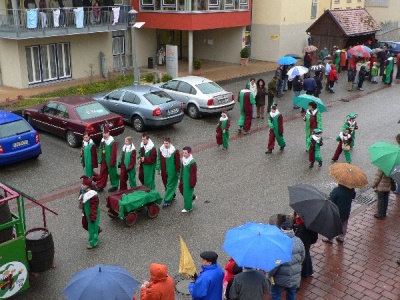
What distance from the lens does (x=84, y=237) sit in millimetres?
9617

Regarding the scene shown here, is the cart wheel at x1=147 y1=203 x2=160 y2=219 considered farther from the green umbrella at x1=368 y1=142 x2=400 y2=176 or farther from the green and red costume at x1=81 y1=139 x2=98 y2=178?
the green umbrella at x1=368 y1=142 x2=400 y2=176

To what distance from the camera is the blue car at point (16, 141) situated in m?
12.9

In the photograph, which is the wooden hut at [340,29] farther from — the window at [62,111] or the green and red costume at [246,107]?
the window at [62,111]

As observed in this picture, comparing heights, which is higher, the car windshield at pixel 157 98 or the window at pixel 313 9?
the window at pixel 313 9

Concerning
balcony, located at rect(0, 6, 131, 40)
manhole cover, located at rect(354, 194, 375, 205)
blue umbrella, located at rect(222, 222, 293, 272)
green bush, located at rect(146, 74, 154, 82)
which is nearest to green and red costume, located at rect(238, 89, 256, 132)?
manhole cover, located at rect(354, 194, 375, 205)

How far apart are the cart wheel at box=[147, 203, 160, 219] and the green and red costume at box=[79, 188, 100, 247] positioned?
1.44 m

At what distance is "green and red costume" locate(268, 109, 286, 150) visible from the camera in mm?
14188

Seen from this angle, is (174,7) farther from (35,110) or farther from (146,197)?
(146,197)

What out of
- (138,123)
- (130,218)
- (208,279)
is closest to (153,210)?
(130,218)

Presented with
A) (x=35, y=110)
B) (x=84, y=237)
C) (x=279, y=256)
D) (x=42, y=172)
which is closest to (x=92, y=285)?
(x=279, y=256)

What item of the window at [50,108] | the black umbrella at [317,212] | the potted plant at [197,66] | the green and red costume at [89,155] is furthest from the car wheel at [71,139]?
the potted plant at [197,66]

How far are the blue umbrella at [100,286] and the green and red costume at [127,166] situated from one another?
5.51 m

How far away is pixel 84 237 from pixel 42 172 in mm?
4236

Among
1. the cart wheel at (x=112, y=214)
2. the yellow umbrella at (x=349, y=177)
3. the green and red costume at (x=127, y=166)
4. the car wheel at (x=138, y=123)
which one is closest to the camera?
the yellow umbrella at (x=349, y=177)
